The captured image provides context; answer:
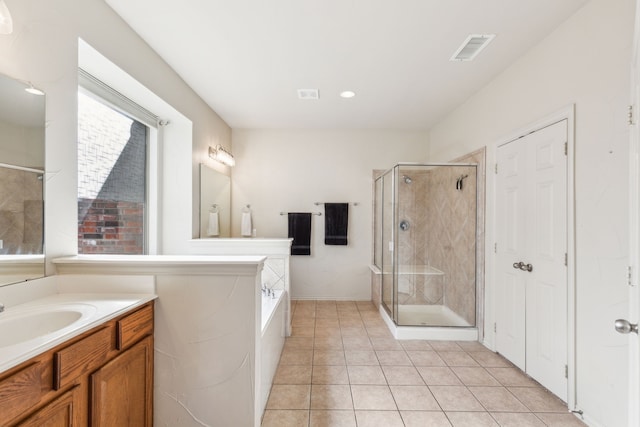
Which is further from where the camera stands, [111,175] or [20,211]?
[111,175]

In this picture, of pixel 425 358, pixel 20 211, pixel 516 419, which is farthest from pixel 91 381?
pixel 425 358

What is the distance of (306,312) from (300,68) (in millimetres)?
2760

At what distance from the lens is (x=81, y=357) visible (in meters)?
1.05

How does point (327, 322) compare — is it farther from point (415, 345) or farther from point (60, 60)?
point (60, 60)

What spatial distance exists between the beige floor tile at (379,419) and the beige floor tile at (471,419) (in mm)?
328

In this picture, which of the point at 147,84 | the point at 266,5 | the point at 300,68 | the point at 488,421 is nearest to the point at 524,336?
the point at 488,421

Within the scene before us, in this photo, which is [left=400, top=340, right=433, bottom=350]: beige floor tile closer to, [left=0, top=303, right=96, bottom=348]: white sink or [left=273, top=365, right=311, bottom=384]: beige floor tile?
[left=273, top=365, right=311, bottom=384]: beige floor tile

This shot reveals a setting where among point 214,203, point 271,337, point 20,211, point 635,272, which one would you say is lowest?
point 271,337

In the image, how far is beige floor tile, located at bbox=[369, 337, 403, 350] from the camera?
8.85 ft

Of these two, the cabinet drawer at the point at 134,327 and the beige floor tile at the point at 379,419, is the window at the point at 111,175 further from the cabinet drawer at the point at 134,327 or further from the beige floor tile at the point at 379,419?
the beige floor tile at the point at 379,419

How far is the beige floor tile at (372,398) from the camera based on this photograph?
1846 millimetres

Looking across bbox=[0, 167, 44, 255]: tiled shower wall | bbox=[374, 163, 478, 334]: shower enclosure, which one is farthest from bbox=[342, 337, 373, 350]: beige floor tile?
bbox=[0, 167, 44, 255]: tiled shower wall

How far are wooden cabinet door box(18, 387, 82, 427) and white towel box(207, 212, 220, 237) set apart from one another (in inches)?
93.2

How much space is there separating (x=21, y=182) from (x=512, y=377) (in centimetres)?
327
